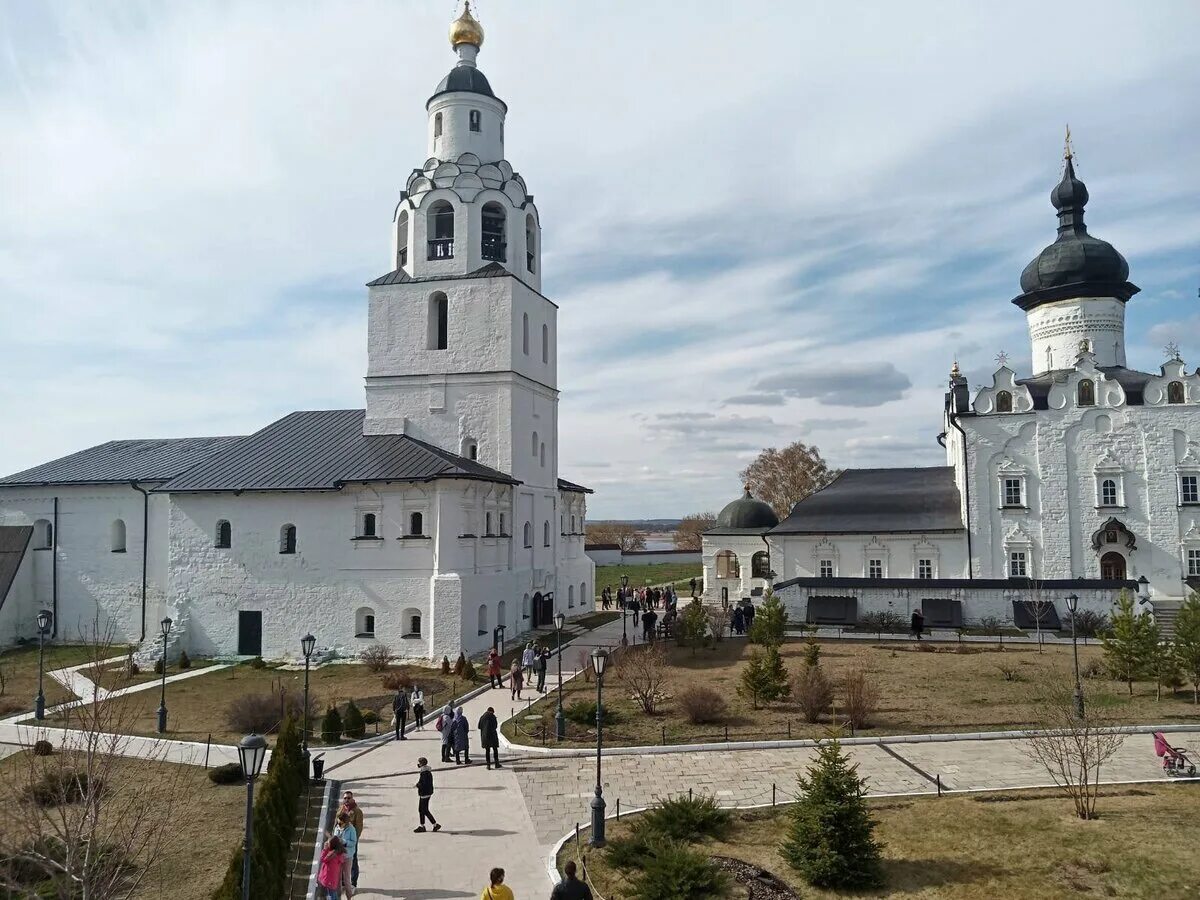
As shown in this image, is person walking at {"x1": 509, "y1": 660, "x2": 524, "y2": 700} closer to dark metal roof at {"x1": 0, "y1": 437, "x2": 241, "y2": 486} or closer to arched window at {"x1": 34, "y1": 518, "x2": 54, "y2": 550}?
dark metal roof at {"x1": 0, "y1": 437, "x2": 241, "y2": 486}

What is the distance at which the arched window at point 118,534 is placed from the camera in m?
33.0

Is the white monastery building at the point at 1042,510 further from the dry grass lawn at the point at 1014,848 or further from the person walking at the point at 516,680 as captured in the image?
the dry grass lawn at the point at 1014,848

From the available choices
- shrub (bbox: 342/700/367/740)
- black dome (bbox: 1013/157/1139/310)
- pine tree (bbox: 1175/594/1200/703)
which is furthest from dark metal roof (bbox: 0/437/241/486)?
black dome (bbox: 1013/157/1139/310)

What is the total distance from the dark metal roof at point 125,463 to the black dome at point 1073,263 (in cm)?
3647

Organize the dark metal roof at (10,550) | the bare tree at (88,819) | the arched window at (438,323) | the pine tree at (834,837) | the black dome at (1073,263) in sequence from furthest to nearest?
the black dome at (1073,263) → the arched window at (438,323) → the dark metal roof at (10,550) → the pine tree at (834,837) → the bare tree at (88,819)

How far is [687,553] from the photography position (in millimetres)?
78562

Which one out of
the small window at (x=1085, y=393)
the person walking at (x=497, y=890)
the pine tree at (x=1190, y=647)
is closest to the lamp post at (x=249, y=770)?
the person walking at (x=497, y=890)

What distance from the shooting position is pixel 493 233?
1312 inches

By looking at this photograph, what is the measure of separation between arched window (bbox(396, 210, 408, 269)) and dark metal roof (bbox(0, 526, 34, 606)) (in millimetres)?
17752

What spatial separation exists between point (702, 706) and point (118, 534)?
2537 centimetres

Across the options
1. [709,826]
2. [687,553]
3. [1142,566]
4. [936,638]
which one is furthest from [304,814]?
[687,553]

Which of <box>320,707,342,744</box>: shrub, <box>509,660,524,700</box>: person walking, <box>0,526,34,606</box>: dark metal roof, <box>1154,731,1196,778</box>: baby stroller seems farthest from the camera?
<box>0,526,34,606</box>: dark metal roof

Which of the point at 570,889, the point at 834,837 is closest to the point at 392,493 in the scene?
the point at 834,837

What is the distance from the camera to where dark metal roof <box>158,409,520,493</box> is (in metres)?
27.9
